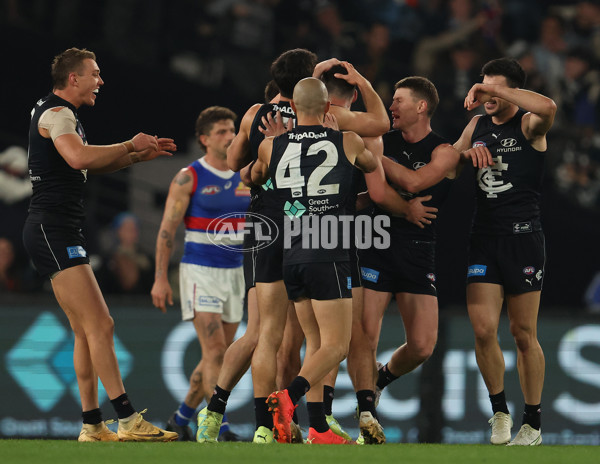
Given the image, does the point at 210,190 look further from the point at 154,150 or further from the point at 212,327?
the point at 154,150

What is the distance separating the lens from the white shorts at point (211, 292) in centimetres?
989

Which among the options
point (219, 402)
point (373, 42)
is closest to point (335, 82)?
point (219, 402)

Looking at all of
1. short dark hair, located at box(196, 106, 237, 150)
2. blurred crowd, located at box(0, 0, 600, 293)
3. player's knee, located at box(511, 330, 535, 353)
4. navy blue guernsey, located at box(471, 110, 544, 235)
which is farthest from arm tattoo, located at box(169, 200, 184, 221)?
blurred crowd, located at box(0, 0, 600, 293)

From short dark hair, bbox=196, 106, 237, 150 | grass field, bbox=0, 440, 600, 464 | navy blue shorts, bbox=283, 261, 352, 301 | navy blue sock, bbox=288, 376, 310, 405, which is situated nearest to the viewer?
grass field, bbox=0, 440, 600, 464

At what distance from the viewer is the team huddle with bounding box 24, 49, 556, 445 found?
7605mm


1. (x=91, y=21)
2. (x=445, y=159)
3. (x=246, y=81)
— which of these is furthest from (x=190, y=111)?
(x=445, y=159)

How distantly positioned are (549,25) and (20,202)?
29.8 feet

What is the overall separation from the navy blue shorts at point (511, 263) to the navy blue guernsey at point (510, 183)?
3.1 inches

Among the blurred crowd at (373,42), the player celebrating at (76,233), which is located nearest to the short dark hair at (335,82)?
the player celebrating at (76,233)

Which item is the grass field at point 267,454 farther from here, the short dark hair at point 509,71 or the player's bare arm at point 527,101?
the short dark hair at point 509,71

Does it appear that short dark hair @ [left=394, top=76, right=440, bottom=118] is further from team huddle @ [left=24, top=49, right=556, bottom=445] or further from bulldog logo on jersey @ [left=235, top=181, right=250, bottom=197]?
bulldog logo on jersey @ [left=235, top=181, right=250, bottom=197]

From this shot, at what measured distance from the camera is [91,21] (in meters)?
15.8

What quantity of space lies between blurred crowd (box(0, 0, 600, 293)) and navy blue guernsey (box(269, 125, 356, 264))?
7.62m

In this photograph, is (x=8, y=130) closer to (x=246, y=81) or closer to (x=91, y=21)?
(x=91, y=21)
